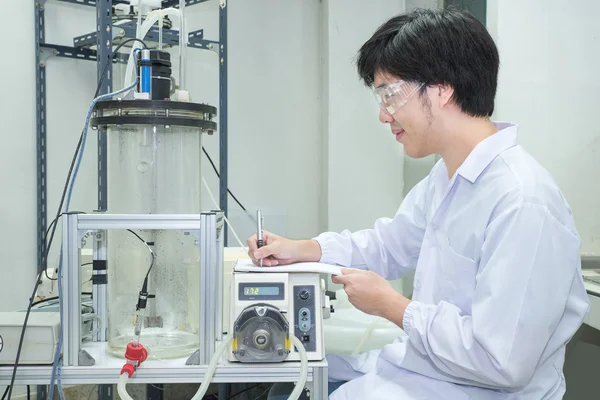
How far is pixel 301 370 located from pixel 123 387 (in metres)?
0.35

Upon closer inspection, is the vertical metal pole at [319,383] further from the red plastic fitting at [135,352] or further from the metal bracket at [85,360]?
the metal bracket at [85,360]

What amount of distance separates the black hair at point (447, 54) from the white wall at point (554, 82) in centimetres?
98

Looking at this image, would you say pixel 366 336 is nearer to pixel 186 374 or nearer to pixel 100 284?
pixel 186 374

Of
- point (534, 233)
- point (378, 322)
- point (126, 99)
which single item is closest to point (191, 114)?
point (126, 99)

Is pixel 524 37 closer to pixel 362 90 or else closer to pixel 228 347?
pixel 362 90

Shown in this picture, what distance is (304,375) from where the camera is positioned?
1.17 m

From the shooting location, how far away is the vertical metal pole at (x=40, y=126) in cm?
232

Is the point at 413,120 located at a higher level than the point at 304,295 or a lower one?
higher

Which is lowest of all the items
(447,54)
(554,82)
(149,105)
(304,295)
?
(304,295)

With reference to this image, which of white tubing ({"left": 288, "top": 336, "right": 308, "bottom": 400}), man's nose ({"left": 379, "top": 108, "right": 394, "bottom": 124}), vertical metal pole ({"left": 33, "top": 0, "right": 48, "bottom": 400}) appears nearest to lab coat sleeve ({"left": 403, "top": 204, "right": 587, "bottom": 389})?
white tubing ({"left": 288, "top": 336, "right": 308, "bottom": 400})

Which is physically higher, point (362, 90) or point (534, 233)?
point (362, 90)

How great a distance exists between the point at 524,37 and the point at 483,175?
1.19 meters

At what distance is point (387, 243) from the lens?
1608 mm

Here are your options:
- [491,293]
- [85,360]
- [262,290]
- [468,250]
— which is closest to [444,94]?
[468,250]
